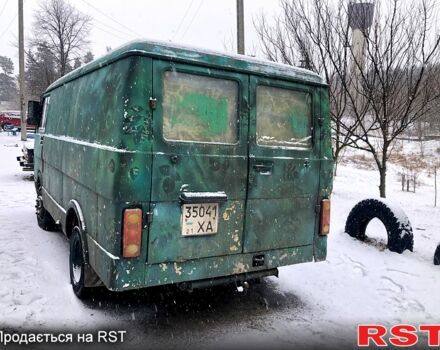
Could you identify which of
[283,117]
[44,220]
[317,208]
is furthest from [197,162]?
[44,220]

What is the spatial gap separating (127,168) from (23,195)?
816 centimetres

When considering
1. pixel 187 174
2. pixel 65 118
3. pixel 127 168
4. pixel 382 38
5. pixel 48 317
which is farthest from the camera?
pixel 382 38

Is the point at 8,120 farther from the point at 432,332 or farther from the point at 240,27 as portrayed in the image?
the point at 432,332

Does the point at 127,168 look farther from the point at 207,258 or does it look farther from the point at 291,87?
the point at 291,87

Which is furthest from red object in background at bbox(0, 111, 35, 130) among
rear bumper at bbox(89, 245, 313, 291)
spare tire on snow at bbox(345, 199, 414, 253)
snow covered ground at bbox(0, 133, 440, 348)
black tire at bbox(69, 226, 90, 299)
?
rear bumper at bbox(89, 245, 313, 291)

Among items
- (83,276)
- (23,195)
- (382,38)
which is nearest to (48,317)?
(83,276)

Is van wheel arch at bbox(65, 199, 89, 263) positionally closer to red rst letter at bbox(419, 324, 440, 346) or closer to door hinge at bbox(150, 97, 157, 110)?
door hinge at bbox(150, 97, 157, 110)

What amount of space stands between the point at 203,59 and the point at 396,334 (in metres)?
3.07

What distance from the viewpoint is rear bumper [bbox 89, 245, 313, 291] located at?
10.2 ft

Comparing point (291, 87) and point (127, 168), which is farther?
point (291, 87)

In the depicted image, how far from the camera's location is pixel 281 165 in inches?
149

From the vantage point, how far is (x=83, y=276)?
12.6ft

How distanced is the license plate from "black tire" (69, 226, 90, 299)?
3.88ft

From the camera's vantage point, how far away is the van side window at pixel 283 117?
3697mm
